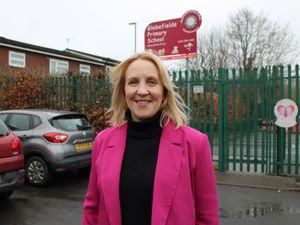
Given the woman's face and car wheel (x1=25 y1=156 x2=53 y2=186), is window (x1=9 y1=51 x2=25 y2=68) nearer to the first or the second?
car wheel (x1=25 y1=156 x2=53 y2=186)

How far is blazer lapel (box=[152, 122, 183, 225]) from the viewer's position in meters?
1.68

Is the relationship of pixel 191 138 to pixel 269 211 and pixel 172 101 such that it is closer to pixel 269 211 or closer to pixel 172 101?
pixel 172 101

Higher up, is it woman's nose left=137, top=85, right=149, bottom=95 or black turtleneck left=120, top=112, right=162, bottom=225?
woman's nose left=137, top=85, right=149, bottom=95

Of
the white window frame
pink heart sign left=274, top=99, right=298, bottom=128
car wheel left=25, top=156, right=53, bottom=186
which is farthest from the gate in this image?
the white window frame

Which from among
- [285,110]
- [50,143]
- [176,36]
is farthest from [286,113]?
[50,143]

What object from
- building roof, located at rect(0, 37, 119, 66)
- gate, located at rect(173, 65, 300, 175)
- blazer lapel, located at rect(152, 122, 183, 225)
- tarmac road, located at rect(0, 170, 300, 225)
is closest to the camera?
blazer lapel, located at rect(152, 122, 183, 225)

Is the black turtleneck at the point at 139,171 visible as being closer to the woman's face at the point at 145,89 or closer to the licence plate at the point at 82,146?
the woman's face at the point at 145,89

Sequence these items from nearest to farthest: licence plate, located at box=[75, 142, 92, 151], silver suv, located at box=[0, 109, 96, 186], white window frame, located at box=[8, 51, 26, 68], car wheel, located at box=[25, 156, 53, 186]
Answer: silver suv, located at box=[0, 109, 96, 186], car wheel, located at box=[25, 156, 53, 186], licence plate, located at box=[75, 142, 92, 151], white window frame, located at box=[8, 51, 26, 68]

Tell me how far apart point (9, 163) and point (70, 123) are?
6.99 feet

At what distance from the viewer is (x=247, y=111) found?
26.1 ft

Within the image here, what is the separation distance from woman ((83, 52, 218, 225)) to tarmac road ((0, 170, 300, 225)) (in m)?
3.35

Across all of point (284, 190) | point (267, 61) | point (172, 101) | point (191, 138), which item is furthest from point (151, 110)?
point (267, 61)

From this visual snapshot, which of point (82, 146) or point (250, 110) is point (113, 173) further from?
point (250, 110)

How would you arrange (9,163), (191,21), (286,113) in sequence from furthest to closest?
(191,21) < (286,113) < (9,163)
